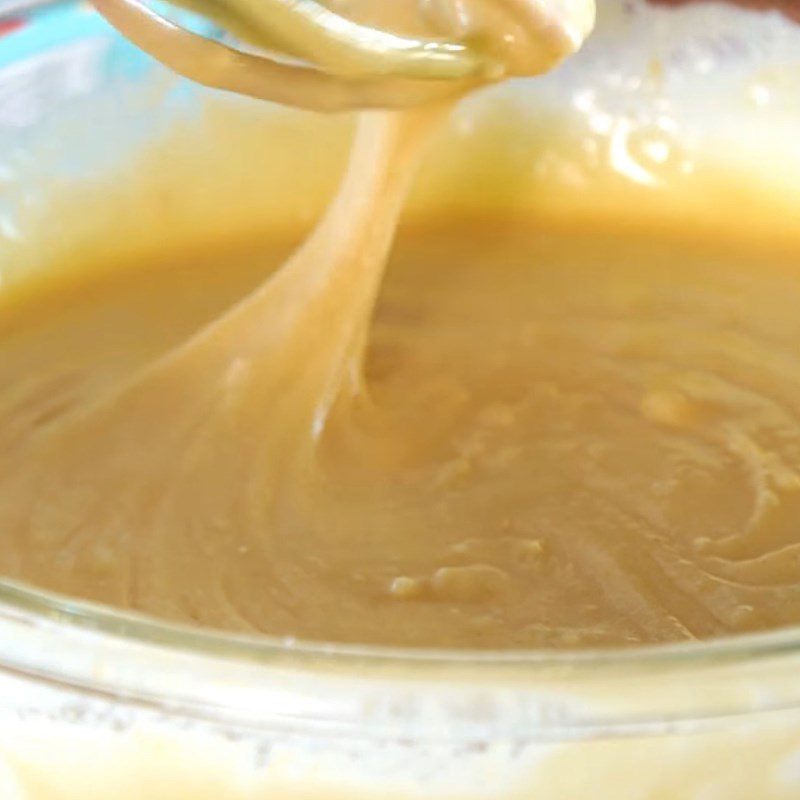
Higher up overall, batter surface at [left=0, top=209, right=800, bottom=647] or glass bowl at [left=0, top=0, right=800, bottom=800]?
glass bowl at [left=0, top=0, right=800, bottom=800]

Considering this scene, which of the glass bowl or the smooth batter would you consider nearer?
the glass bowl

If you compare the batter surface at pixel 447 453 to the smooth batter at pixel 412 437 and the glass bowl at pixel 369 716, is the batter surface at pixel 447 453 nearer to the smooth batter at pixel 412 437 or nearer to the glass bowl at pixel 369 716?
the smooth batter at pixel 412 437

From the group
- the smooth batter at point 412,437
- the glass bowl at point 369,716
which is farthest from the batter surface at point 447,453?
the glass bowl at point 369,716

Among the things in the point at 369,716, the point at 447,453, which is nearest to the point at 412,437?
the point at 447,453

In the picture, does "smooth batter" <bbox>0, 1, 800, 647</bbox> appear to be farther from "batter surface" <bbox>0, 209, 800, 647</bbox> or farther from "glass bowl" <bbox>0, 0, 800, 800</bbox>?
"glass bowl" <bbox>0, 0, 800, 800</bbox>

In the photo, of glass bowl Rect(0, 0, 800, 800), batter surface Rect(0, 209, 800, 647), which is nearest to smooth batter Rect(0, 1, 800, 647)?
batter surface Rect(0, 209, 800, 647)

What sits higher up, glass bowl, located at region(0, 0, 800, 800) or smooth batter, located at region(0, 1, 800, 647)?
glass bowl, located at region(0, 0, 800, 800)

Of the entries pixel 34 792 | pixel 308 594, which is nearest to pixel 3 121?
pixel 308 594
